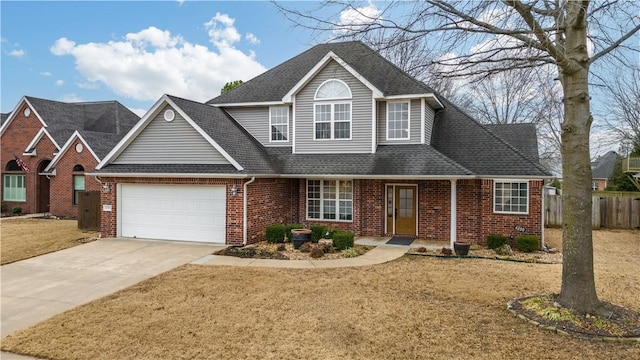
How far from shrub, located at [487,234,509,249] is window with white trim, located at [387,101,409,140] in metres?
4.60

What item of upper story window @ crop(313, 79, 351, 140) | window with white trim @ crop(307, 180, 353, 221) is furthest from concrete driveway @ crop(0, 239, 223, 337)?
upper story window @ crop(313, 79, 351, 140)

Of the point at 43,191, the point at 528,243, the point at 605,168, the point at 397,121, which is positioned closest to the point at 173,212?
the point at 397,121

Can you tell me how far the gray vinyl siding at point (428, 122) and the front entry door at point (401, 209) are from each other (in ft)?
6.49

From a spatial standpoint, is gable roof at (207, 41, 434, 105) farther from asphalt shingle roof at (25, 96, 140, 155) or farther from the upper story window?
asphalt shingle roof at (25, 96, 140, 155)

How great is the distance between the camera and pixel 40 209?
79.7 ft

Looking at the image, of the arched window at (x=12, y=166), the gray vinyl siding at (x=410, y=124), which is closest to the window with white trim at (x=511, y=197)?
the gray vinyl siding at (x=410, y=124)

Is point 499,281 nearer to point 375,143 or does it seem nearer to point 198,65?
point 375,143

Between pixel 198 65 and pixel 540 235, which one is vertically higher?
pixel 198 65

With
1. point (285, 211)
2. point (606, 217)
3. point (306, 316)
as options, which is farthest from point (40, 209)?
point (606, 217)

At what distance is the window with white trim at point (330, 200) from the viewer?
15.4 m

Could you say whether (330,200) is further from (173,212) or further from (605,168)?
(605,168)

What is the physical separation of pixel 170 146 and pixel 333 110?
614 cm

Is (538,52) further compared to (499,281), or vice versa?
(499,281)

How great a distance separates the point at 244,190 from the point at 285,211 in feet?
9.52
